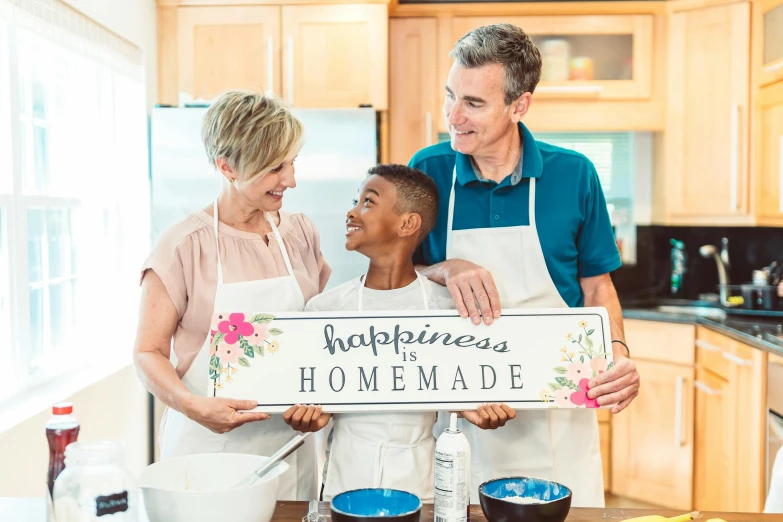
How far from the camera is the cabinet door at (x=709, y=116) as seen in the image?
11.2 ft

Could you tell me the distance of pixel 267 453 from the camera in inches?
64.7

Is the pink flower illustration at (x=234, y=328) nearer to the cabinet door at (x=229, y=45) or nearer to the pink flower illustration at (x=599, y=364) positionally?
the pink flower illustration at (x=599, y=364)

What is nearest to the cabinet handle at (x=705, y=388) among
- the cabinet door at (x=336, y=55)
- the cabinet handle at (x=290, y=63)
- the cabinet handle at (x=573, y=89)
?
the cabinet handle at (x=573, y=89)

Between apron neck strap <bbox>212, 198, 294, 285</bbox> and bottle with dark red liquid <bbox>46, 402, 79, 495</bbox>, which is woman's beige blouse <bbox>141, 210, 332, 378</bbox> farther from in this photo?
bottle with dark red liquid <bbox>46, 402, 79, 495</bbox>

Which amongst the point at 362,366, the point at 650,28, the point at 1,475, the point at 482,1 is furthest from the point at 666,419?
the point at 1,475

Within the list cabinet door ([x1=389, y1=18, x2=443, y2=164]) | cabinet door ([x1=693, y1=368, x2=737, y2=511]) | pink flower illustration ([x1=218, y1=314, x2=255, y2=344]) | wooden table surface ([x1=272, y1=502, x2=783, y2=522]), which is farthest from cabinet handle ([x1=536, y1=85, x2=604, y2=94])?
wooden table surface ([x1=272, y1=502, x2=783, y2=522])

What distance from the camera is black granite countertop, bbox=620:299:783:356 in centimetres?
271

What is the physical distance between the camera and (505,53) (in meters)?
1.67

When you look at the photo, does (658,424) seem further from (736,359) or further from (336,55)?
(336,55)

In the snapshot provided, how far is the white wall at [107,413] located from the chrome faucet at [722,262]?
2.56 m

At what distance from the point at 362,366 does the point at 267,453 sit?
1.13ft

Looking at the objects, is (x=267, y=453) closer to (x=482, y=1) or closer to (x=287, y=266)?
(x=287, y=266)

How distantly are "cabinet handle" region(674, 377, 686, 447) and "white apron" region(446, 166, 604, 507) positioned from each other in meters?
1.67

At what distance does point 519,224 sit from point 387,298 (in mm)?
340
